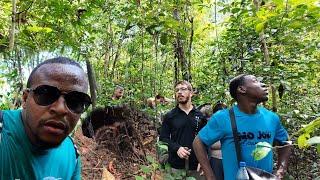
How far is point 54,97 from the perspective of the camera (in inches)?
68.2

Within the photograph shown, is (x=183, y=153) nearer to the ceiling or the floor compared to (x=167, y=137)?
nearer to the floor

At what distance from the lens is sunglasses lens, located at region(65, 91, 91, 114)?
175cm

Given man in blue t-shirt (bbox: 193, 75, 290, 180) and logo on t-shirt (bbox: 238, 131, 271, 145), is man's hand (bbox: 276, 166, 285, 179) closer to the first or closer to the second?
man in blue t-shirt (bbox: 193, 75, 290, 180)

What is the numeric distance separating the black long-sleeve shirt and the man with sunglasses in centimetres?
385

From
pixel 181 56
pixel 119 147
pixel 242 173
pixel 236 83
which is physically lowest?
pixel 119 147

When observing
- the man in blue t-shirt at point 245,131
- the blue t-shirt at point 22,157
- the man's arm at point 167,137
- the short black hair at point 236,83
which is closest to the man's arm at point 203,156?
the man in blue t-shirt at point 245,131

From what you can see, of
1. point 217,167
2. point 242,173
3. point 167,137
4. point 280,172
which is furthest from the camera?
point 167,137

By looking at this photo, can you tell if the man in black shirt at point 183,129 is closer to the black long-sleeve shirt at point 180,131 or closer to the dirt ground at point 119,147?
the black long-sleeve shirt at point 180,131

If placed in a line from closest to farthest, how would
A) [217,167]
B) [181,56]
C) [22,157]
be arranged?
[22,157] < [217,167] < [181,56]

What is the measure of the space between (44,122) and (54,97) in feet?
0.38

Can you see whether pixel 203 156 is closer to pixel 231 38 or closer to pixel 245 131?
pixel 245 131

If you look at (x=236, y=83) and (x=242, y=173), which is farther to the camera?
(x=236, y=83)

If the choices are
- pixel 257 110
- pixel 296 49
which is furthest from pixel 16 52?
pixel 296 49

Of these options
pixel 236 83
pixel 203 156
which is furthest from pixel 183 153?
pixel 236 83
